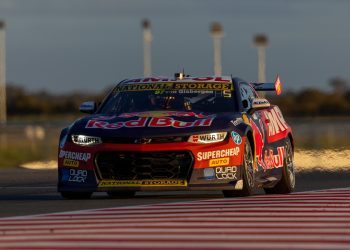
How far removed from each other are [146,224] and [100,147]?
3.87m

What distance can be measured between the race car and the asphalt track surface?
0.24 meters

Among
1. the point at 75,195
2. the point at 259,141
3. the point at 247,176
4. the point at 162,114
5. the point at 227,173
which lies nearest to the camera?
the point at 227,173

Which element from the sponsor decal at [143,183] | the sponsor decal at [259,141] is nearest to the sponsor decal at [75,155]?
the sponsor decal at [143,183]

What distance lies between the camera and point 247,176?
15.1m

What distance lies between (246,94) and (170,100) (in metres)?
1.07

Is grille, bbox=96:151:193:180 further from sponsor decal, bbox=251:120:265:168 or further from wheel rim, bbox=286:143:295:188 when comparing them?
wheel rim, bbox=286:143:295:188

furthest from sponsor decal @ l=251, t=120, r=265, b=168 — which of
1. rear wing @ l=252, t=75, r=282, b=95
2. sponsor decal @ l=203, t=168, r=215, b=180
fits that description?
rear wing @ l=252, t=75, r=282, b=95

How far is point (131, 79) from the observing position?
1678cm

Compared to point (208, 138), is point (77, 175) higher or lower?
lower

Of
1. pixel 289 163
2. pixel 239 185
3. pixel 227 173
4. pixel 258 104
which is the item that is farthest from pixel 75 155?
pixel 289 163

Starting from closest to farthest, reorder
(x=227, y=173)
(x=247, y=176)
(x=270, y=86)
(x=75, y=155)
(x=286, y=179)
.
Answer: (x=227, y=173) < (x=75, y=155) < (x=247, y=176) < (x=286, y=179) < (x=270, y=86)

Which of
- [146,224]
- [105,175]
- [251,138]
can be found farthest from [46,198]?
[146,224]

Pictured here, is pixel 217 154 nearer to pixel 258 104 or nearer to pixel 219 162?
pixel 219 162

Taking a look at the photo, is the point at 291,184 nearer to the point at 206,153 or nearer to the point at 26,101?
the point at 206,153
